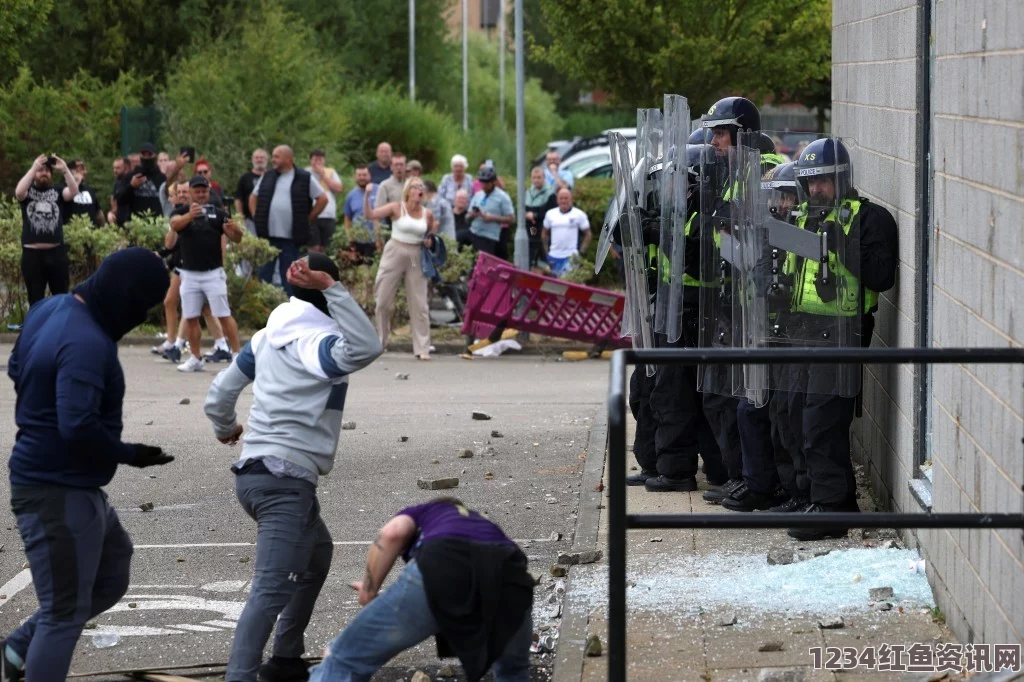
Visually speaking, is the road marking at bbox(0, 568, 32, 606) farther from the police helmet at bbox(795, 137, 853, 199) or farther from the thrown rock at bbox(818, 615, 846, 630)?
the police helmet at bbox(795, 137, 853, 199)

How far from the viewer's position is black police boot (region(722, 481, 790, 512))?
7.87 m

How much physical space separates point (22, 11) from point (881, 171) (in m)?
18.2

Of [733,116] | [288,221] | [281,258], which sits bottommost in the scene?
[281,258]

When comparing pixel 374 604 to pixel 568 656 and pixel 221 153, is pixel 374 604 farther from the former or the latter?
pixel 221 153

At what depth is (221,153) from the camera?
22.6 meters

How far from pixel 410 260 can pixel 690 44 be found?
8782 mm

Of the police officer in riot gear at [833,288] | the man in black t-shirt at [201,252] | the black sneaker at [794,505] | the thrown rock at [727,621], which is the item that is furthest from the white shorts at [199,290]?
the thrown rock at [727,621]

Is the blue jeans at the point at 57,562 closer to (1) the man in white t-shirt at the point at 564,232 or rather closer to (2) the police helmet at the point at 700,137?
(2) the police helmet at the point at 700,137

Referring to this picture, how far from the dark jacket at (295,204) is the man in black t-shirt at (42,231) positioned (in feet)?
7.14

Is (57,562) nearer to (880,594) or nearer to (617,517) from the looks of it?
(617,517)

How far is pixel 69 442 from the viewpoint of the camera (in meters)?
4.86

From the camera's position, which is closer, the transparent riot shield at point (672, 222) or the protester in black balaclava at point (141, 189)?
the transparent riot shield at point (672, 222)

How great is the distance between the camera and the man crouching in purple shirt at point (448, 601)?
4250mm

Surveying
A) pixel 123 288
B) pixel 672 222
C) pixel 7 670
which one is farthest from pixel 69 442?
pixel 672 222
